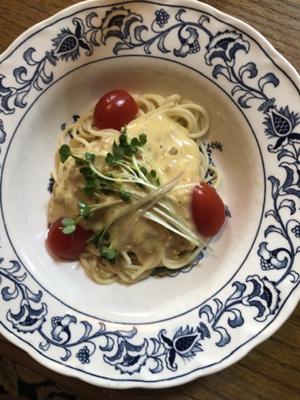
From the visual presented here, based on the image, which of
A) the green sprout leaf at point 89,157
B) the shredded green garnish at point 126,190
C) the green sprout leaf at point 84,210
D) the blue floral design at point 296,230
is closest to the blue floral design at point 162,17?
the shredded green garnish at point 126,190

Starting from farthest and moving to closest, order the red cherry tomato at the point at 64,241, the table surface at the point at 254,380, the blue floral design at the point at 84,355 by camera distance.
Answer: the red cherry tomato at the point at 64,241 → the table surface at the point at 254,380 → the blue floral design at the point at 84,355

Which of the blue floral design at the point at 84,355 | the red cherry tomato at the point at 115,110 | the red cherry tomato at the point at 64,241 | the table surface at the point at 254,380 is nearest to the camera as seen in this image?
the blue floral design at the point at 84,355

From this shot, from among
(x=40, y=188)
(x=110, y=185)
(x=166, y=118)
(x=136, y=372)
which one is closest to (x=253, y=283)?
(x=136, y=372)

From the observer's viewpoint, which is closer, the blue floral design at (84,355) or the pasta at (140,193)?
the blue floral design at (84,355)

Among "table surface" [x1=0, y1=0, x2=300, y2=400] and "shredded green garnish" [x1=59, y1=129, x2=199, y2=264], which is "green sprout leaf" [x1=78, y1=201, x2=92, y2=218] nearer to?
"shredded green garnish" [x1=59, y1=129, x2=199, y2=264]

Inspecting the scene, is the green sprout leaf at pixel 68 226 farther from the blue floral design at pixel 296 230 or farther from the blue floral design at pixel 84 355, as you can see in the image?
the blue floral design at pixel 296 230

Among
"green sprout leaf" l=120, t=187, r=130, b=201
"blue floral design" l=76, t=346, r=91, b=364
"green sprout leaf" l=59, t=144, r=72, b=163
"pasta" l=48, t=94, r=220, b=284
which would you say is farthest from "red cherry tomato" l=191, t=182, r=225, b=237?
"blue floral design" l=76, t=346, r=91, b=364

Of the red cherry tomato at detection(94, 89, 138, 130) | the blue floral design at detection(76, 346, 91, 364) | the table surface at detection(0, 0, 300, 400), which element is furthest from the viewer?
the red cherry tomato at detection(94, 89, 138, 130)
